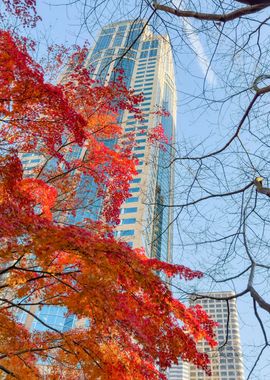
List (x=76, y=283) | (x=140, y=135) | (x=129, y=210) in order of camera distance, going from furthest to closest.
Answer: (x=129, y=210) → (x=140, y=135) → (x=76, y=283)

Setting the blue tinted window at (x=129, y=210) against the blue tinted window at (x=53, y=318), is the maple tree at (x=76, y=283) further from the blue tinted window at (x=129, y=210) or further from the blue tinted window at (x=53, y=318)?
the blue tinted window at (x=129, y=210)

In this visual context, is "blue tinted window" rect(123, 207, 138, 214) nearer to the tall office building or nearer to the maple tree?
the tall office building

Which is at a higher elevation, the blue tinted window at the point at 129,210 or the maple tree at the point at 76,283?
the blue tinted window at the point at 129,210

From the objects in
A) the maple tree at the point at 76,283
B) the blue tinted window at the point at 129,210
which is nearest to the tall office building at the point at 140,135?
the blue tinted window at the point at 129,210

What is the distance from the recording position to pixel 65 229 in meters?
4.63

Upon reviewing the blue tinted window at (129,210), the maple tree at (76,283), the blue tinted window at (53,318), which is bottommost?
the maple tree at (76,283)

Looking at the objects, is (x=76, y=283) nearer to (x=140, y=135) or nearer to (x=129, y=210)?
(x=140, y=135)

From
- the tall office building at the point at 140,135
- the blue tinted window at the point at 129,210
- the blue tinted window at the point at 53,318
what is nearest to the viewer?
the tall office building at the point at 140,135

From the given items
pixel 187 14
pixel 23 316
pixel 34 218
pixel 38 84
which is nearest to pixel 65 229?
pixel 34 218

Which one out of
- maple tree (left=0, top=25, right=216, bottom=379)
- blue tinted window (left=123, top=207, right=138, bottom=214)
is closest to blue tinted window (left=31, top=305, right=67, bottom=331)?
blue tinted window (left=123, top=207, right=138, bottom=214)

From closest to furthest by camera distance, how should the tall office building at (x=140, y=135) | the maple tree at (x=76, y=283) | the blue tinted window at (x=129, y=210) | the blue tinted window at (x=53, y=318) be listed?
the maple tree at (x=76, y=283)
the tall office building at (x=140, y=135)
the blue tinted window at (x=53, y=318)
the blue tinted window at (x=129, y=210)

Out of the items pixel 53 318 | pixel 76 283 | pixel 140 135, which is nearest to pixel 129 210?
pixel 53 318

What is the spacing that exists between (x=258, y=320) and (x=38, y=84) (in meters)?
5.00

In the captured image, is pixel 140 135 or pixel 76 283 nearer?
pixel 76 283
